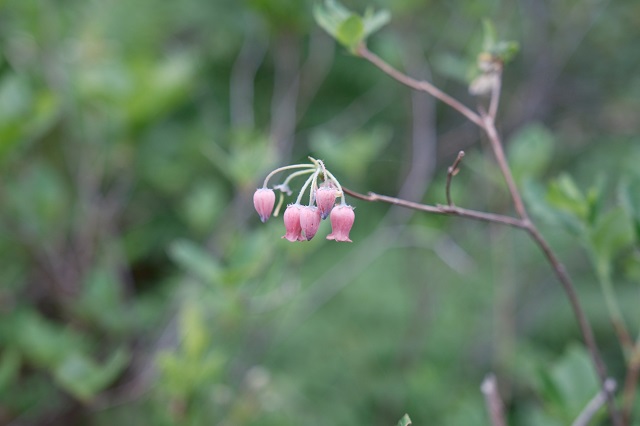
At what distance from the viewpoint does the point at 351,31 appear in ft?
2.17

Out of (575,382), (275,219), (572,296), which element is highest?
(572,296)

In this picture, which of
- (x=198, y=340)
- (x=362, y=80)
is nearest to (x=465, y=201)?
(x=362, y=80)

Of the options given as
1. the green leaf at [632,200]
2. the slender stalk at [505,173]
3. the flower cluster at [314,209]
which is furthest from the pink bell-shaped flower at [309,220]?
the green leaf at [632,200]

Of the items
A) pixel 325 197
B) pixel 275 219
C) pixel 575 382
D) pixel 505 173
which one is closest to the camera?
pixel 325 197

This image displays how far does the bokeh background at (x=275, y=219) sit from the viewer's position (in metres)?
1.15

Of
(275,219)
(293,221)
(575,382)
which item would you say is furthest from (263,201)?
(275,219)

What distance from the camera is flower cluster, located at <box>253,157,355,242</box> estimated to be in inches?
20.1

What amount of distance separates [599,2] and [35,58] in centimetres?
151

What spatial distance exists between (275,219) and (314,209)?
0.74m

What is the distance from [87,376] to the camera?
3.01 feet

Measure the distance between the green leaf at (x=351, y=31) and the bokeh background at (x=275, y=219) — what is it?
337 mm

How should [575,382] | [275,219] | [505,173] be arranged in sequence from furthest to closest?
[275,219] < [575,382] < [505,173]

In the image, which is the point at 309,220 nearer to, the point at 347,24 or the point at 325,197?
the point at 325,197

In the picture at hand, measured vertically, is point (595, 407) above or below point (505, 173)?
below
